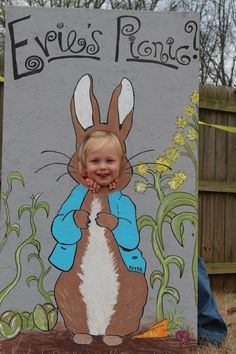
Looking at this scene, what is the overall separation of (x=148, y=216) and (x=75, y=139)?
669 mm

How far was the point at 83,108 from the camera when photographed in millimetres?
3836

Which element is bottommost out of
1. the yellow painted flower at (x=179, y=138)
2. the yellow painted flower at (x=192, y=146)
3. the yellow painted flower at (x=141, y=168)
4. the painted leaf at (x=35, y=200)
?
the painted leaf at (x=35, y=200)

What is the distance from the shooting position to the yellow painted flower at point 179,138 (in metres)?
3.92

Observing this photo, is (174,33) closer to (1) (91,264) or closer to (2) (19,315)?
(1) (91,264)

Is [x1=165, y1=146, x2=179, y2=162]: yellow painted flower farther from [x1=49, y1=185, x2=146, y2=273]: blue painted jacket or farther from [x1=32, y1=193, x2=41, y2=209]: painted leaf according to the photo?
[x1=32, y1=193, x2=41, y2=209]: painted leaf

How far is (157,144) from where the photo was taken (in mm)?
3896

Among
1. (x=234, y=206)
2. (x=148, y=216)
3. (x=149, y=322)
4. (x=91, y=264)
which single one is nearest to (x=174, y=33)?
(x=148, y=216)

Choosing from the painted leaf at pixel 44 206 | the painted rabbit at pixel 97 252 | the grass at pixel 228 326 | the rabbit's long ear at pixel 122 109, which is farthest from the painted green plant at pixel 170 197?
the grass at pixel 228 326

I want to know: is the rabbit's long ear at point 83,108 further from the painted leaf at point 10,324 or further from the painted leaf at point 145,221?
the painted leaf at point 10,324

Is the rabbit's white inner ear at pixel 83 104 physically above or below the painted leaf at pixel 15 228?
above

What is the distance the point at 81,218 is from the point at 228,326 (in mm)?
2140

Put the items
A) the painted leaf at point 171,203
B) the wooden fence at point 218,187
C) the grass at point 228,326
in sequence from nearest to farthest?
the painted leaf at point 171,203 < the grass at point 228,326 < the wooden fence at point 218,187

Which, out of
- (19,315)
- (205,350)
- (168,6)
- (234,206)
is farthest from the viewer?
(168,6)

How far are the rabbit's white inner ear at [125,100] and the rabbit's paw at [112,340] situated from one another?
4.41 feet
